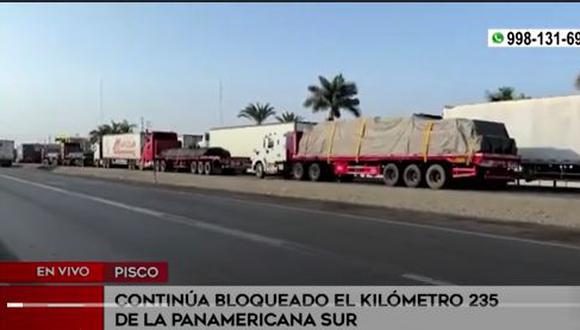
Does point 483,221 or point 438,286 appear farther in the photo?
point 483,221

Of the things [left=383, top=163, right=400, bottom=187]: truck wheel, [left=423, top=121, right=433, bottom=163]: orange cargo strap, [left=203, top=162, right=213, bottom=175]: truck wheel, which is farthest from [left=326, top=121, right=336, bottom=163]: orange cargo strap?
[left=203, top=162, right=213, bottom=175]: truck wheel

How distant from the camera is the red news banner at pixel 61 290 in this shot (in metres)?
7.40

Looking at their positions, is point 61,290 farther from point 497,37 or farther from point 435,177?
point 435,177

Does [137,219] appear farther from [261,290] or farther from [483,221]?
[261,290]

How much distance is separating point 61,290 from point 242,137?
44.7 meters

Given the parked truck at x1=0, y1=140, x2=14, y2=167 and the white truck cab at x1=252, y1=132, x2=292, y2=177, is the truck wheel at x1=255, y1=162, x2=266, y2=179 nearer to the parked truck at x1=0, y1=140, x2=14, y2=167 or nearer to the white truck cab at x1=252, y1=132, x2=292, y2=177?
the white truck cab at x1=252, y1=132, x2=292, y2=177

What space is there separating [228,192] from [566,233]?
1746 centimetres

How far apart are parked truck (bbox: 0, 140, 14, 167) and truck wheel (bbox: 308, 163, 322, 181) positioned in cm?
6085

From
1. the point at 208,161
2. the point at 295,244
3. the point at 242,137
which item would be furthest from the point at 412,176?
the point at 208,161

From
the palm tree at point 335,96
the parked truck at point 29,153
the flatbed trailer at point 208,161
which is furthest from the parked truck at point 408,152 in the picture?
the parked truck at point 29,153

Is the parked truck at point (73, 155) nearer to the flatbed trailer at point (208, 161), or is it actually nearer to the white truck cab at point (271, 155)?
the flatbed trailer at point (208, 161)

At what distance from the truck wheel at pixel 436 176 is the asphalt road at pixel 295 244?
26.6ft

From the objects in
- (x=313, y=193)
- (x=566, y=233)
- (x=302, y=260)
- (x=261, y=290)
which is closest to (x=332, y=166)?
(x=313, y=193)

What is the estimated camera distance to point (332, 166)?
3700 cm
